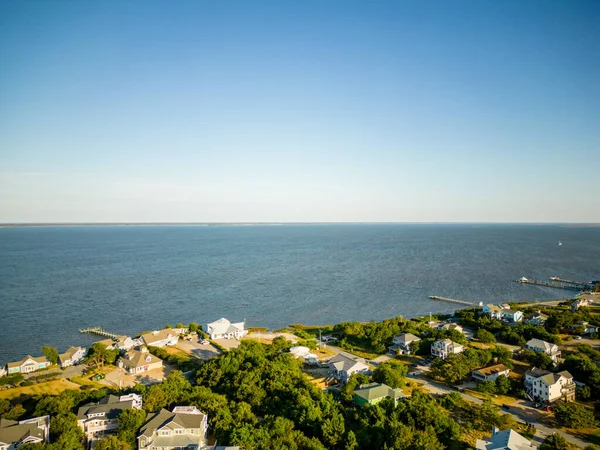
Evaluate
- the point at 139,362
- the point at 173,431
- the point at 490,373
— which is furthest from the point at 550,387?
the point at 139,362

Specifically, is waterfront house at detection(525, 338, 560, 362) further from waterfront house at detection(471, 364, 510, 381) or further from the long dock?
the long dock

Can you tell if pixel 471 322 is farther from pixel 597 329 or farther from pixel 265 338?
pixel 265 338

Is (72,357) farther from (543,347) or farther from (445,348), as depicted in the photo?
(543,347)

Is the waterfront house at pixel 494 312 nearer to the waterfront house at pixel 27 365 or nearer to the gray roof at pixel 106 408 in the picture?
the gray roof at pixel 106 408

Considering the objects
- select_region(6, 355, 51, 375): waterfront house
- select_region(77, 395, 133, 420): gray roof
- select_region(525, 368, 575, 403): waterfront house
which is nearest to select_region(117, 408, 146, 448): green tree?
select_region(77, 395, 133, 420): gray roof

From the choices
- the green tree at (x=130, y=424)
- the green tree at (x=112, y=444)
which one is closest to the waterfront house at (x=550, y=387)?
the green tree at (x=130, y=424)

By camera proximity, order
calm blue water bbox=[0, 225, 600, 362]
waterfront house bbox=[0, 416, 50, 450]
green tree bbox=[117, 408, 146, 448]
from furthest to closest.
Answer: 1. calm blue water bbox=[0, 225, 600, 362]
2. green tree bbox=[117, 408, 146, 448]
3. waterfront house bbox=[0, 416, 50, 450]
